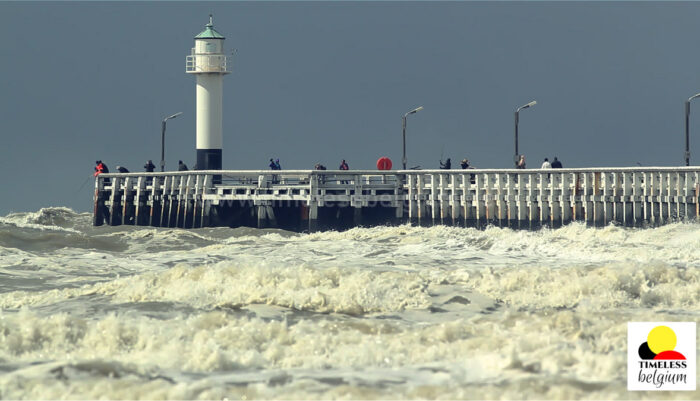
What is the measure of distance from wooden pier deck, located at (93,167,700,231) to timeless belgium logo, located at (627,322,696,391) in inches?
836

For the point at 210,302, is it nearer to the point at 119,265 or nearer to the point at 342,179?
the point at 119,265

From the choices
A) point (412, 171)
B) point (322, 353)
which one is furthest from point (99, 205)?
point (322, 353)

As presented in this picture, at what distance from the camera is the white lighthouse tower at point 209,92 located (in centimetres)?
5719

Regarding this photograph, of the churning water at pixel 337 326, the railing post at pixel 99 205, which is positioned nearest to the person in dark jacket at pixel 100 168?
the railing post at pixel 99 205

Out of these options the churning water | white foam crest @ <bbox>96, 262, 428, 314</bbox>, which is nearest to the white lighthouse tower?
the churning water

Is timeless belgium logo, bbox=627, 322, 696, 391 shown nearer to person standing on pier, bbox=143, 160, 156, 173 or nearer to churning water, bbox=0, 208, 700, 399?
churning water, bbox=0, 208, 700, 399

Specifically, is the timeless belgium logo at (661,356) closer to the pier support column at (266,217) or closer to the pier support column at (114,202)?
the pier support column at (266,217)

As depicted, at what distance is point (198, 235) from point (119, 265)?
15.7m

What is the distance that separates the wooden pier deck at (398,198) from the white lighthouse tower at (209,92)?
8.08 feet

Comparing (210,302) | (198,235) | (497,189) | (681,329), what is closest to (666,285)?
(681,329)

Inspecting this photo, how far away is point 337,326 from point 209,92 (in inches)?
1605

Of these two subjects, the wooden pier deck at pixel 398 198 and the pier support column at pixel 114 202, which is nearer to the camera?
the wooden pier deck at pixel 398 198

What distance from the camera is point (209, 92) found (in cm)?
5772

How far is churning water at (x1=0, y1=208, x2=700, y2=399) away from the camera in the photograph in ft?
46.2
